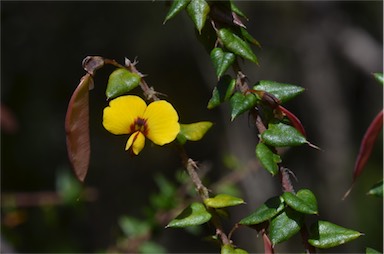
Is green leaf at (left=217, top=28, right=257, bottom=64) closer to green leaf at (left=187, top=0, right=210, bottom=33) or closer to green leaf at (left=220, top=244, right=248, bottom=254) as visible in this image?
green leaf at (left=187, top=0, right=210, bottom=33)

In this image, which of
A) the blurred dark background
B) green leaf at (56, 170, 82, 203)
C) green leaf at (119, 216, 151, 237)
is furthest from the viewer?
the blurred dark background

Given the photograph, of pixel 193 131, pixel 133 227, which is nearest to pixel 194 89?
pixel 133 227

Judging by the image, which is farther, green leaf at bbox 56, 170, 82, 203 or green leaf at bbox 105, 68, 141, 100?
green leaf at bbox 56, 170, 82, 203

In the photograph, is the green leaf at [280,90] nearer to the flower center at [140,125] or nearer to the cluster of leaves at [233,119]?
the cluster of leaves at [233,119]

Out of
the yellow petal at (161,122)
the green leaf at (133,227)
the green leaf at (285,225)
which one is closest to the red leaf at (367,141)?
the green leaf at (285,225)

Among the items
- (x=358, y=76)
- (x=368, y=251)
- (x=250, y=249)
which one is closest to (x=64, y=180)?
(x=368, y=251)

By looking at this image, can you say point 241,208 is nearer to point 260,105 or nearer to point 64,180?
point 64,180

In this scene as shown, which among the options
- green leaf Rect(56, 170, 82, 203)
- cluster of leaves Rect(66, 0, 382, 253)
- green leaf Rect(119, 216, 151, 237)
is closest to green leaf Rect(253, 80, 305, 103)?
cluster of leaves Rect(66, 0, 382, 253)

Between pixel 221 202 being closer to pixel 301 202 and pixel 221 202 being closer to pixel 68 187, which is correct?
pixel 301 202
